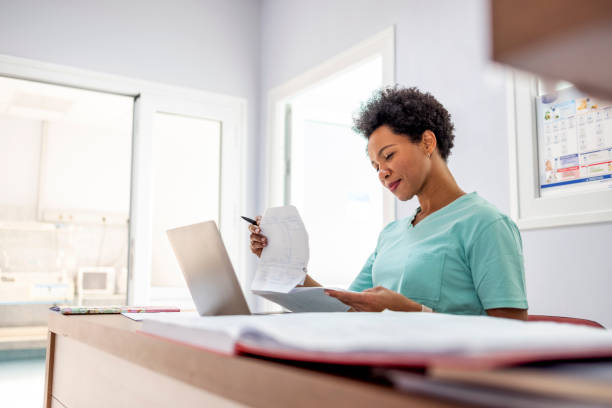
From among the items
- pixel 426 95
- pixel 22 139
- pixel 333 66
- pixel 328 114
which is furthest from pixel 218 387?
pixel 22 139

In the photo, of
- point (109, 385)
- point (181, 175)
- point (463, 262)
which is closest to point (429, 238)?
point (463, 262)

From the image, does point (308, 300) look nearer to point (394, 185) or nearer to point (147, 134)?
point (394, 185)

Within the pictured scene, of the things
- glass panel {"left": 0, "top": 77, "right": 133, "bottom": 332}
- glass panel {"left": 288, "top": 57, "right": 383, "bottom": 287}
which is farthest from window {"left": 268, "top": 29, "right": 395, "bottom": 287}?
glass panel {"left": 0, "top": 77, "right": 133, "bottom": 332}

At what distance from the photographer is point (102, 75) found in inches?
128

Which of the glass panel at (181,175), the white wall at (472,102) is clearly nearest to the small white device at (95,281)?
the glass panel at (181,175)

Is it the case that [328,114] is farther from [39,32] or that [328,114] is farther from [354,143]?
[39,32]

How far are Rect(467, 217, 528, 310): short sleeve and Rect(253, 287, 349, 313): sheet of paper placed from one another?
1.11 ft

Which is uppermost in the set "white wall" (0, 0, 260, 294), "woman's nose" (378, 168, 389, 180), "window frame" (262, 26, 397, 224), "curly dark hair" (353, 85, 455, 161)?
"white wall" (0, 0, 260, 294)

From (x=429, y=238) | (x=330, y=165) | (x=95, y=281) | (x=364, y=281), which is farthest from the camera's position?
(x=95, y=281)

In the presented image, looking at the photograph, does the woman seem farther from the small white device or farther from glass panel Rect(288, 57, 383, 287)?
the small white device

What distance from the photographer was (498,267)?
116 centimetres

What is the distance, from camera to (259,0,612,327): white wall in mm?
1765

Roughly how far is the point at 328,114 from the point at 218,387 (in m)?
3.45

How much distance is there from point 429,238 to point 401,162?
0.86ft
